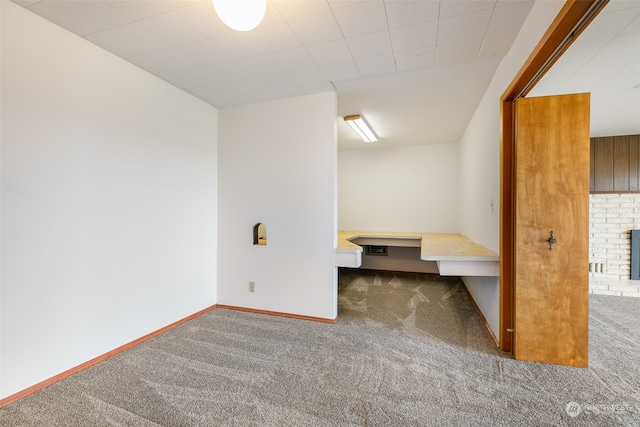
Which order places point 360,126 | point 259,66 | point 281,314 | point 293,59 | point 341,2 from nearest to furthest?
point 341,2 < point 293,59 < point 259,66 < point 281,314 < point 360,126

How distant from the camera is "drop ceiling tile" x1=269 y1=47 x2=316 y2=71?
227 centimetres

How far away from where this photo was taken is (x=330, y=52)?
7.43 ft

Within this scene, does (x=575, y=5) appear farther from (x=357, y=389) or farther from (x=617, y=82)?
(x=357, y=389)

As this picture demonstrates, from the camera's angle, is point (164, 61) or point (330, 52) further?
point (164, 61)

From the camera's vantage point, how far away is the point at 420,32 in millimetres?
1980

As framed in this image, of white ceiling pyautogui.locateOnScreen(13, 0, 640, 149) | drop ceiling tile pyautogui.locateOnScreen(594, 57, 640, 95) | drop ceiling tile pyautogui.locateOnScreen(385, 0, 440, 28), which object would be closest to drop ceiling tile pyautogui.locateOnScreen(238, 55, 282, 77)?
white ceiling pyautogui.locateOnScreen(13, 0, 640, 149)

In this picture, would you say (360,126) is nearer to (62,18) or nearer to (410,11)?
(410,11)

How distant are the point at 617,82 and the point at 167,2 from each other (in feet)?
13.2

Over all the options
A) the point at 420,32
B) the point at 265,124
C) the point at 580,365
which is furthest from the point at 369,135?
the point at 580,365

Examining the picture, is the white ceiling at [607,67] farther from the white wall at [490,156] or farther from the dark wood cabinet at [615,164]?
the dark wood cabinet at [615,164]

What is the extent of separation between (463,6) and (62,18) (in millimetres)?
2787

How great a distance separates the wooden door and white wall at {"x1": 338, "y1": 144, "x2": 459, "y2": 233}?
119 inches

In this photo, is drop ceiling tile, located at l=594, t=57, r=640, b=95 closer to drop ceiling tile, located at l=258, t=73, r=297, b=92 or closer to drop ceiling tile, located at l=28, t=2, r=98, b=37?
drop ceiling tile, located at l=258, t=73, r=297, b=92

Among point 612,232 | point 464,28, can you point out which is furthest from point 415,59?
point 612,232
